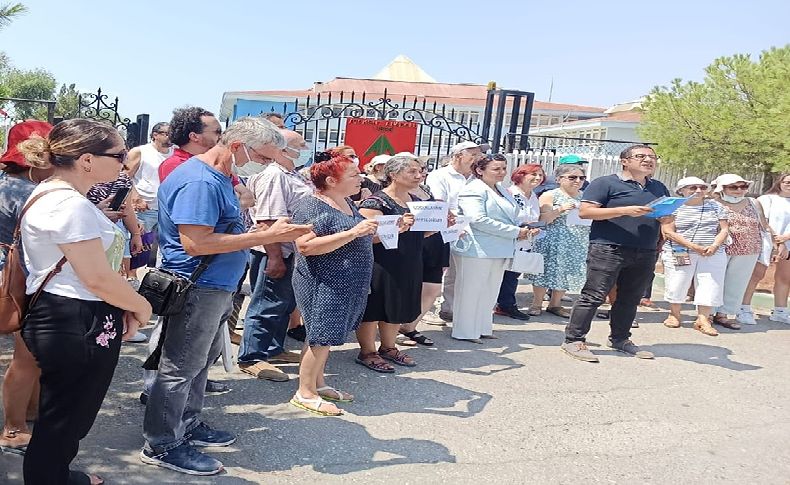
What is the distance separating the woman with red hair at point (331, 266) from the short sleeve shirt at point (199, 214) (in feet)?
2.21

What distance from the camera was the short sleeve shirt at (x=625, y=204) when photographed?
5.77 meters

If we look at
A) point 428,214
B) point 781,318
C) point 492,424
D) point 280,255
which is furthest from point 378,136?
point 492,424

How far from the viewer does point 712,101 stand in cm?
1602

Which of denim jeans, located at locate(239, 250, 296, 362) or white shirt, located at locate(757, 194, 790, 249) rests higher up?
white shirt, located at locate(757, 194, 790, 249)

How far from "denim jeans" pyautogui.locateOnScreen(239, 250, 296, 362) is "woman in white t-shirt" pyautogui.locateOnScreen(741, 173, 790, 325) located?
6319mm

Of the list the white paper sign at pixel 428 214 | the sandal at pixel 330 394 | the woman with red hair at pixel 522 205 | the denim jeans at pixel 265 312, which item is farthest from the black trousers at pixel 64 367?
the woman with red hair at pixel 522 205

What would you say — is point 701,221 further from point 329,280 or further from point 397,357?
point 329,280

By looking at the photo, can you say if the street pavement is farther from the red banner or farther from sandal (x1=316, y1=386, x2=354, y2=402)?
the red banner

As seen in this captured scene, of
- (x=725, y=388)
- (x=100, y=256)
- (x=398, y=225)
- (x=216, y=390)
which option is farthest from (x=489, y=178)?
(x=100, y=256)

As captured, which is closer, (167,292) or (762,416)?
(167,292)

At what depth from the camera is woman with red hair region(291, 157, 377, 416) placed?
397 cm

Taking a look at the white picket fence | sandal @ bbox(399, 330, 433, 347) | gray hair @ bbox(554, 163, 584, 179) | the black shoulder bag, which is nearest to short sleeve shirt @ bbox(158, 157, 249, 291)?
the black shoulder bag

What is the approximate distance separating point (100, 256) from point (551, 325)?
5.75 metres

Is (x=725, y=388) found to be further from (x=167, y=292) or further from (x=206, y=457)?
(x=167, y=292)
